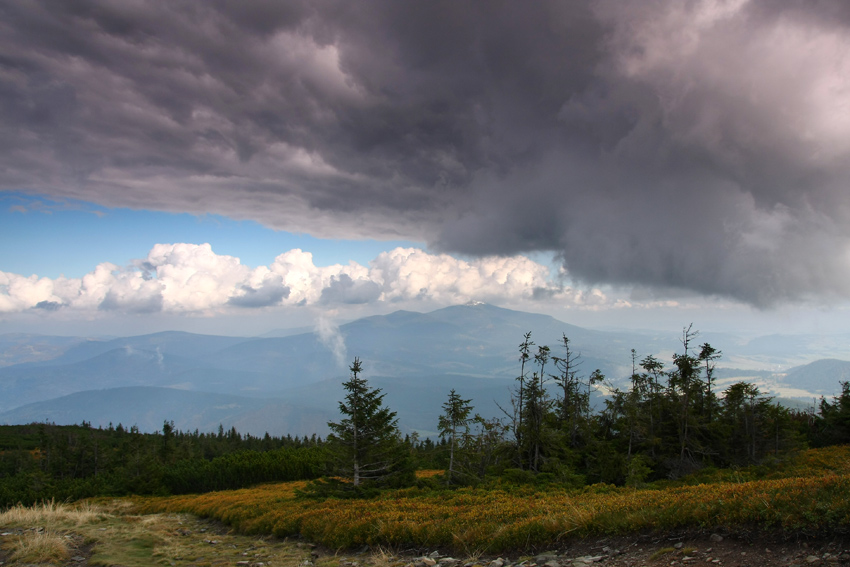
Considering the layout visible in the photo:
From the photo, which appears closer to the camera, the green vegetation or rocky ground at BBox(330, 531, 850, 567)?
rocky ground at BBox(330, 531, 850, 567)

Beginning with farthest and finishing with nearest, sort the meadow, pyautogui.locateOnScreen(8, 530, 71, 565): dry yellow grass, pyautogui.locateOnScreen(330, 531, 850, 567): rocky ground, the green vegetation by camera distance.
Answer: pyautogui.locateOnScreen(8, 530, 71, 565): dry yellow grass, the green vegetation, the meadow, pyautogui.locateOnScreen(330, 531, 850, 567): rocky ground

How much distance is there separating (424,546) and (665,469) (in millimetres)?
28292

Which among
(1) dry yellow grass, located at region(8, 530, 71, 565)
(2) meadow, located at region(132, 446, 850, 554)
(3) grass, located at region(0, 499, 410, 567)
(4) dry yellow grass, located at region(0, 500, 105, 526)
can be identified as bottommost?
(4) dry yellow grass, located at region(0, 500, 105, 526)

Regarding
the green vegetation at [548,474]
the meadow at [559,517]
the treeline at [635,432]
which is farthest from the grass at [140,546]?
the treeline at [635,432]

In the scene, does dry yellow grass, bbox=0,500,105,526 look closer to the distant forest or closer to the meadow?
the meadow

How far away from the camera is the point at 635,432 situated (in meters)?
33.3

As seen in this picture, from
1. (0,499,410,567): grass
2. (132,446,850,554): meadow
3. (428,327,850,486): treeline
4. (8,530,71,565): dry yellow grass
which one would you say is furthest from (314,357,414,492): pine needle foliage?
(8,530,71,565): dry yellow grass

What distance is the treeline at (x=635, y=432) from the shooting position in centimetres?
3053

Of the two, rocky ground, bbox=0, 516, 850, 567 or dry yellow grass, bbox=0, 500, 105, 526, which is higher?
rocky ground, bbox=0, 516, 850, 567

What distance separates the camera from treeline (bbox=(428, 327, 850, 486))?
100ft

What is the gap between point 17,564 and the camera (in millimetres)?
12078

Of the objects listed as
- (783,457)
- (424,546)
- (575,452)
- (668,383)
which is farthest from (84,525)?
(783,457)

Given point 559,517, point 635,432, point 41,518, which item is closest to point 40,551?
point 41,518

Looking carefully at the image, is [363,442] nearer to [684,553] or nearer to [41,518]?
[41,518]
